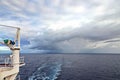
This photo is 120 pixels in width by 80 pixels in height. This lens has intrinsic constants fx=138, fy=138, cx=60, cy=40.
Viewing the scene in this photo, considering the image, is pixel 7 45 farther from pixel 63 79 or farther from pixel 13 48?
pixel 63 79

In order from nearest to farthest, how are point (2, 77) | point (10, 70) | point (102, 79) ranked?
1. point (2, 77)
2. point (10, 70)
3. point (102, 79)

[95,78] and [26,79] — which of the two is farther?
[95,78]

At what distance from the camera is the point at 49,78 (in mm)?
71812

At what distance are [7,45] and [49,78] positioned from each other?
5436cm

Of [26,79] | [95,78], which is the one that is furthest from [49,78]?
[95,78]

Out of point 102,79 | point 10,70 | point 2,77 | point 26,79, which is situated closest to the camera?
point 2,77

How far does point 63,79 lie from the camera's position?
74.4 metres

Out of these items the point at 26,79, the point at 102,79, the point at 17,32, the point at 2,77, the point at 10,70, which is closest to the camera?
the point at 2,77

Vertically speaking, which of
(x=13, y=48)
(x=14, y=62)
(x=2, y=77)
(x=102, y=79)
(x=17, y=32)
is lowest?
(x=102, y=79)

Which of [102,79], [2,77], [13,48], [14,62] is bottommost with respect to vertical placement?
[102,79]

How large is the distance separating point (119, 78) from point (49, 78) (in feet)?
130

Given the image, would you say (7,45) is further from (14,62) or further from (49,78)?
(49,78)

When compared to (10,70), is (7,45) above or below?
above

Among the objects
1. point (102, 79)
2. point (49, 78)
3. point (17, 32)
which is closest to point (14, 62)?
point (17, 32)
